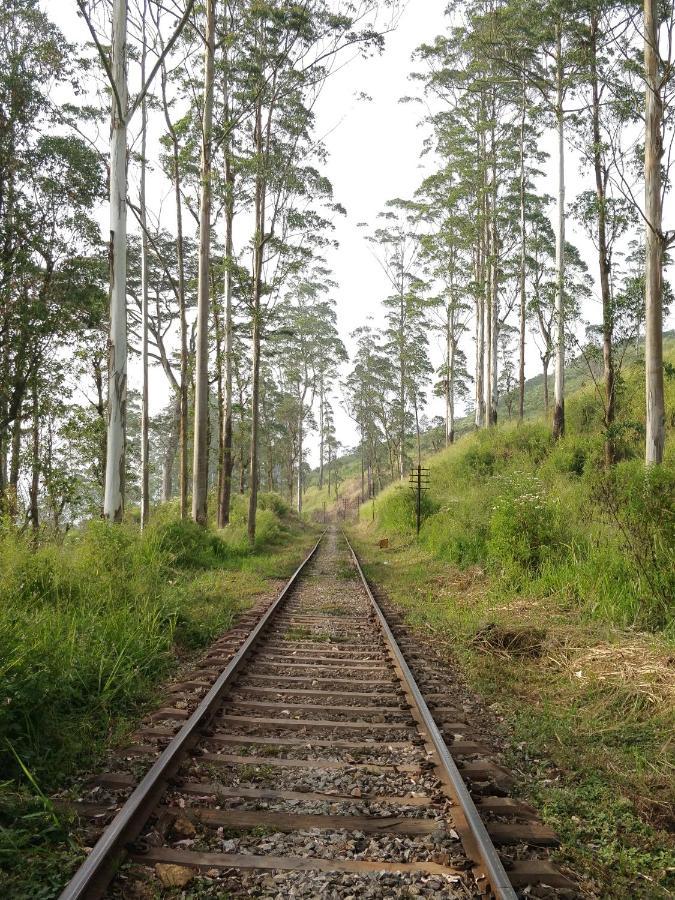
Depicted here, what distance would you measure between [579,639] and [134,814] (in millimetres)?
4563

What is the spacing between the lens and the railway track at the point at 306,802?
2.34 metres

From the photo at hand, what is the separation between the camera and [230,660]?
543 cm

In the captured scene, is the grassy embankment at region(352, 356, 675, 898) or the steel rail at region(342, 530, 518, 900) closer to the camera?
the steel rail at region(342, 530, 518, 900)

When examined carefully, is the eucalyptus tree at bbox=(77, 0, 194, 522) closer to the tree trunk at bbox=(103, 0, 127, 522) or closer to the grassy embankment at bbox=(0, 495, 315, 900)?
the tree trunk at bbox=(103, 0, 127, 522)

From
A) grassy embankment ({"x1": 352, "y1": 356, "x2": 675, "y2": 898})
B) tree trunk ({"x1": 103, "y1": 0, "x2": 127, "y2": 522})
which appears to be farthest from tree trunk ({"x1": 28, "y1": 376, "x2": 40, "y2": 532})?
grassy embankment ({"x1": 352, "y1": 356, "x2": 675, "y2": 898})

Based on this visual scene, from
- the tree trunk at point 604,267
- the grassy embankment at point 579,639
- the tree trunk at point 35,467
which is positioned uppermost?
the tree trunk at point 604,267

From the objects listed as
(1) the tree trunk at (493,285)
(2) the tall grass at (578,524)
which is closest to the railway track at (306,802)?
(2) the tall grass at (578,524)

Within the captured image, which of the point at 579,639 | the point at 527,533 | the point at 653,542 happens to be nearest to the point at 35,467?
the point at 527,533

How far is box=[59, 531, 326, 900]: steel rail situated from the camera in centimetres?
218

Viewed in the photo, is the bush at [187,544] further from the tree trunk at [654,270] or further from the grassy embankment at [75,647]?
the tree trunk at [654,270]

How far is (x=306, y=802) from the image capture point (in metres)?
2.97

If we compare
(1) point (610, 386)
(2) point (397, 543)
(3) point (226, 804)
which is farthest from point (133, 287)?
(3) point (226, 804)

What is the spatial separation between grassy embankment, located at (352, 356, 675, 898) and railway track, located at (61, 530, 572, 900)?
400mm

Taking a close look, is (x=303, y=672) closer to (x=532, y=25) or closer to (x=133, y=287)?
(x=532, y=25)
